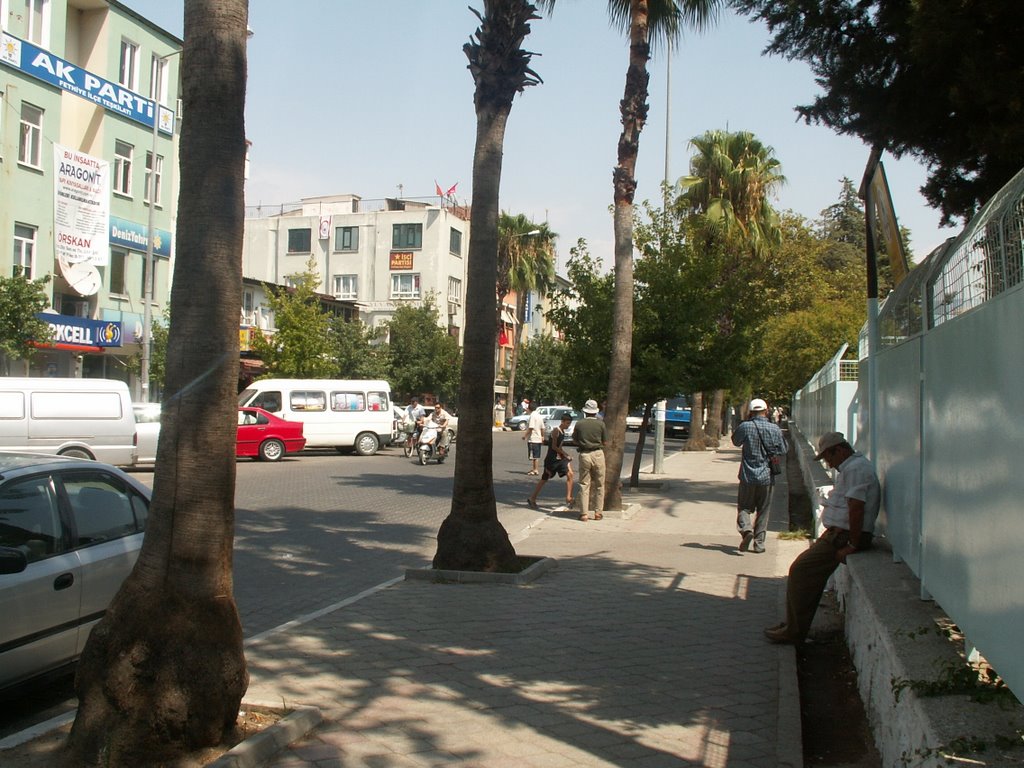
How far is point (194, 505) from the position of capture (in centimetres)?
484

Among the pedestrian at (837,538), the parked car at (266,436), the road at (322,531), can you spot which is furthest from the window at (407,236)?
the pedestrian at (837,538)

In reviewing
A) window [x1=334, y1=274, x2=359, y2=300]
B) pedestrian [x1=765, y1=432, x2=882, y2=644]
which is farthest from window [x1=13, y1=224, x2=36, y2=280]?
window [x1=334, y1=274, x2=359, y2=300]

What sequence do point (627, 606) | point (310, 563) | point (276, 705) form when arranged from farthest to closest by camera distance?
point (310, 563) < point (627, 606) < point (276, 705)

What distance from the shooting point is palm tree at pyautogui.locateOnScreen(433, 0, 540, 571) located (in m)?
10.1

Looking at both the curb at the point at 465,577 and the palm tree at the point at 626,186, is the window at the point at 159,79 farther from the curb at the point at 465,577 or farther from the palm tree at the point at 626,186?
the curb at the point at 465,577

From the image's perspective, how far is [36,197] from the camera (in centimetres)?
2962

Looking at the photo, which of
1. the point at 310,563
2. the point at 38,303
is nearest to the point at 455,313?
the point at 38,303

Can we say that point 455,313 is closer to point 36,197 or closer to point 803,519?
point 36,197

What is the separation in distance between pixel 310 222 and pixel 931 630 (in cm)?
6448

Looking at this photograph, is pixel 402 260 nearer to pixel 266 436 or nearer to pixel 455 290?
pixel 455 290

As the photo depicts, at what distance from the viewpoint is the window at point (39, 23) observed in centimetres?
2948

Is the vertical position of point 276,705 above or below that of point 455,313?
below

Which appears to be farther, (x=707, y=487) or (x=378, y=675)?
(x=707, y=487)

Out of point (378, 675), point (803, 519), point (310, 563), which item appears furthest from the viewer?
point (803, 519)
